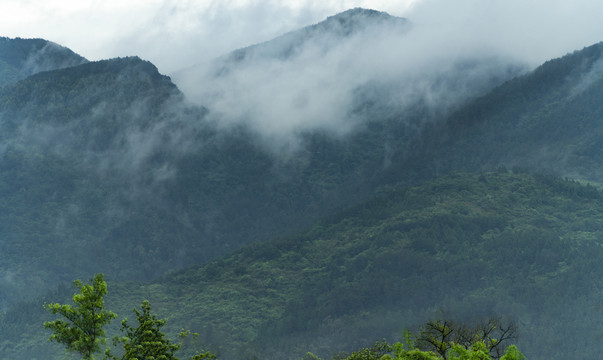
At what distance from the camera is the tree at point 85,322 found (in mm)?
50094

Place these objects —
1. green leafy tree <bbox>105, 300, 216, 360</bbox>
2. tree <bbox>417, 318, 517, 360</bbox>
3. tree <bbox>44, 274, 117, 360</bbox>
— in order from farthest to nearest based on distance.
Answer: tree <bbox>417, 318, 517, 360</bbox>
tree <bbox>44, 274, 117, 360</bbox>
green leafy tree <bbox>105, 300, 216, 360</bbox>

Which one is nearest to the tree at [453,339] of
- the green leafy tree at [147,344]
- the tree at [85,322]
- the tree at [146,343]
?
the green leafy tree at [147,344]

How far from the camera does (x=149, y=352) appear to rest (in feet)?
163

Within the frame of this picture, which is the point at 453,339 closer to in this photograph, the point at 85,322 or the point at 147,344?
the point at 147,344

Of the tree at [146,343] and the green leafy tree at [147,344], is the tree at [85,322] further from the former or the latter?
the tree at [146,343]

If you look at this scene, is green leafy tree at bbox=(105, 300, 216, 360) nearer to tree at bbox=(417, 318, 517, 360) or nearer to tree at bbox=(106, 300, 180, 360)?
tree at bbox=(106, 300, 180, 360)

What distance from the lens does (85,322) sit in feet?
167

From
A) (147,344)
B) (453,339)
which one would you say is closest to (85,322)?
(147,344)

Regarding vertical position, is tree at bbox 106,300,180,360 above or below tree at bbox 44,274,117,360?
below

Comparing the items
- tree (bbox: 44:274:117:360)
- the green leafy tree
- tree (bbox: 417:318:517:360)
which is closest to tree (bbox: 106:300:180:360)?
the green leafy tree

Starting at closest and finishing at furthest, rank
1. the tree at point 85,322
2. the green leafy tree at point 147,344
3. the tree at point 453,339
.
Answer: the green leafy tree at point 147,344 < the tree at point 85,322 < the tree at point 453,339

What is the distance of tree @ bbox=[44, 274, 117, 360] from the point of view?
5009 cm

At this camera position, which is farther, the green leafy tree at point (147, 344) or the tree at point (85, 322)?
the tree at point (85, 322)

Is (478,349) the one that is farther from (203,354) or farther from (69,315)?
(69,315)
